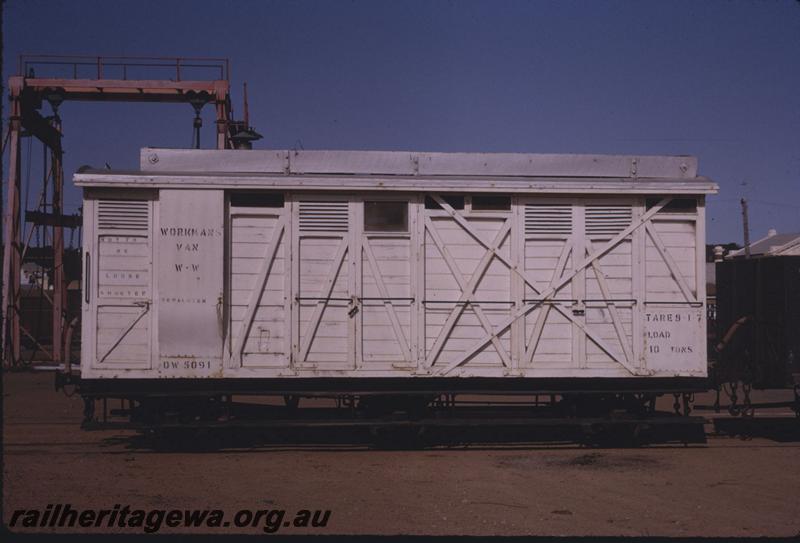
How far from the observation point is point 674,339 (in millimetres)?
10422

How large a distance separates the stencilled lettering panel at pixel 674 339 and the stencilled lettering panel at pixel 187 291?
243 inches

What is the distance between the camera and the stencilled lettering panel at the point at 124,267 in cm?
1007

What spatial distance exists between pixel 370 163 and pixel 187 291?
3196mm

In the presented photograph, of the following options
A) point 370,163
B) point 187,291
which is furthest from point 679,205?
point 187,291

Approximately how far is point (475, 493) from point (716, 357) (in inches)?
217

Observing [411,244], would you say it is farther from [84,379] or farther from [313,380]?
[84,379]

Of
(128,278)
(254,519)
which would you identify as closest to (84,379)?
(128,278)

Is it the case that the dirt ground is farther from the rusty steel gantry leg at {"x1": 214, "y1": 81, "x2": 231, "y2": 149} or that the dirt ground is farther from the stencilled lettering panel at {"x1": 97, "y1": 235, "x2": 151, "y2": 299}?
the rusty steel gantry leg at {"x1": 214, "y1": 81, "x2": 231, "y2": 149}

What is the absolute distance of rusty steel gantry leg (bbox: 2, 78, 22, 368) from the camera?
72.0 ft

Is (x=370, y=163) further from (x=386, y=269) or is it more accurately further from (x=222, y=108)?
(x=222, y=108)

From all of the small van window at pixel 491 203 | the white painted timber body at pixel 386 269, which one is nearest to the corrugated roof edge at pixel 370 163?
the white painted timber body at pixel 386 269

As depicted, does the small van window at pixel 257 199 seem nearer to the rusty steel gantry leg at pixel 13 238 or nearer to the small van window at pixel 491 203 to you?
the small van window at pixel 491 203

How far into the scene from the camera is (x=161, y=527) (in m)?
7.04

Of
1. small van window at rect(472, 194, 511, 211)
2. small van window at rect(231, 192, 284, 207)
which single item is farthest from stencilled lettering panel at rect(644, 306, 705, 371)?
small van window at rect(231, 192, 284, 207)
